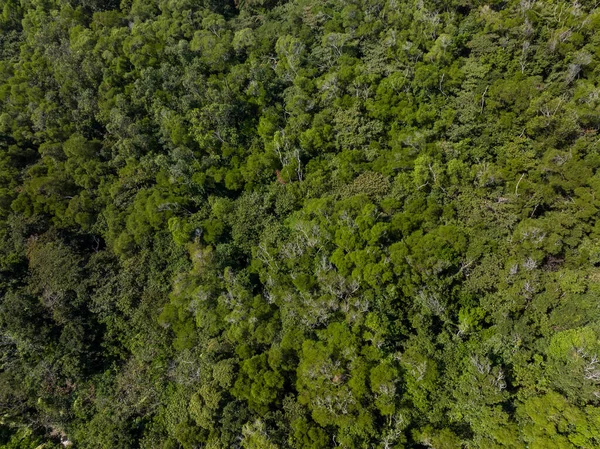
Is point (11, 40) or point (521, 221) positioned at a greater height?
point (11, 40)

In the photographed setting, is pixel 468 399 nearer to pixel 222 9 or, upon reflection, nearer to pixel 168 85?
pixel 168 85

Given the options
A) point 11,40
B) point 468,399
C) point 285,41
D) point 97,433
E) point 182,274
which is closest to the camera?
point 468,399

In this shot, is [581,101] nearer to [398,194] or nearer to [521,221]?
[521,221]

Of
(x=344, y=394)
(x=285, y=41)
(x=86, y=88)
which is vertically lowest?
(x=344, y=394)

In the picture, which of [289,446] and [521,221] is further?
[521,221]

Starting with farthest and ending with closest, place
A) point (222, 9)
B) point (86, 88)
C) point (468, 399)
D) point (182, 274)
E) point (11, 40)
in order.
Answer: point (11, 40) < point (222, 9) < point (86, 88) < point (182, 274) < point (468, 399)

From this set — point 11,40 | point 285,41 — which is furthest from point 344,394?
point 11,40

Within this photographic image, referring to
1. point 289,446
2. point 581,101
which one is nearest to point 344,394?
point 289,446
